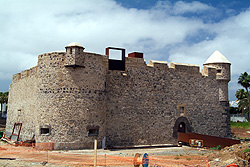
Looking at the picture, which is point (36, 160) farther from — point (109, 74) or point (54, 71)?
point (109, 74)

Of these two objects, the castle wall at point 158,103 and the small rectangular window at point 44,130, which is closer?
the small rectangular window at point 44,130

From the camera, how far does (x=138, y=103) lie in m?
20.3

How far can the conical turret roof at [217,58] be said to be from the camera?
2436 cm

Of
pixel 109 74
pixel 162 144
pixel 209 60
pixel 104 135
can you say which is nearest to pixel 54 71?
pixel 109 74

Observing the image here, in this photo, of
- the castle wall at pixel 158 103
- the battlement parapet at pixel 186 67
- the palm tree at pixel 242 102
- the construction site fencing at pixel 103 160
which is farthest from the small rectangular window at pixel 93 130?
the palm tree at pixel 242 102

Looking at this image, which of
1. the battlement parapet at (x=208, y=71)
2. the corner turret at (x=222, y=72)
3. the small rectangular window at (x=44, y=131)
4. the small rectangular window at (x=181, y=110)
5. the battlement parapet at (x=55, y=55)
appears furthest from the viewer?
the corner turret at (x=222, y=72)

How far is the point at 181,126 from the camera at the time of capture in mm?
22172

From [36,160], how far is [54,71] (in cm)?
604

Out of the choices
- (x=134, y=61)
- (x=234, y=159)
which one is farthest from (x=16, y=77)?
(x=234, y=159)

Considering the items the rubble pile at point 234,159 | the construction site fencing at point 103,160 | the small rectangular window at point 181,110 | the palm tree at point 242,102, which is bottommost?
the construction site fencing at point 103,160

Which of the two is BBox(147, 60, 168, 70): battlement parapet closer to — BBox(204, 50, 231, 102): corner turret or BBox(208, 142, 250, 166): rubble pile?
BBox(204, 50, 231, 102): corner turret

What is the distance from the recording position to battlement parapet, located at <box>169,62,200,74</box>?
2223cm

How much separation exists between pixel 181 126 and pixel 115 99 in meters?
6.29

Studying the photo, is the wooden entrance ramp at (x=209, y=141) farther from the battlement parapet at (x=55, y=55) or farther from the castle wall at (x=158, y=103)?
the battlement parapet at (x=55, y=55)
